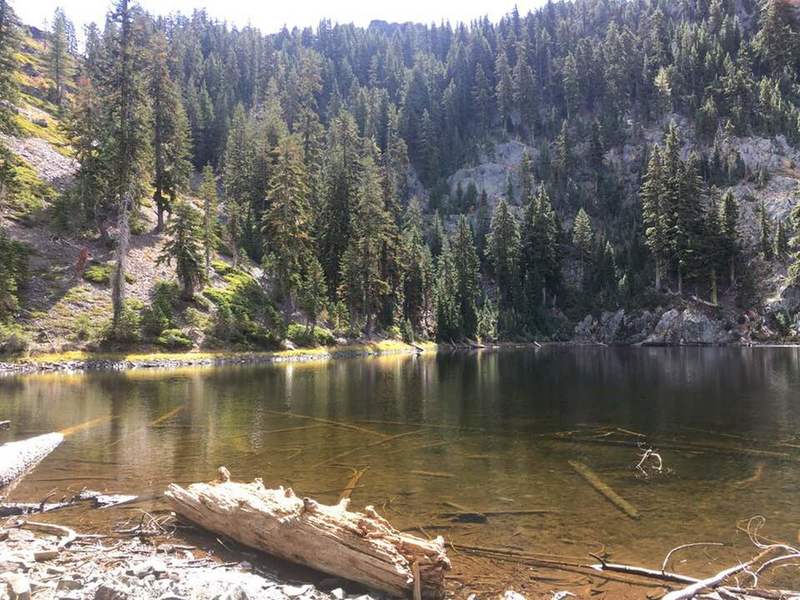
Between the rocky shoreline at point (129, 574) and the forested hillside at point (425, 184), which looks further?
the forested hillside at point (425, 184)

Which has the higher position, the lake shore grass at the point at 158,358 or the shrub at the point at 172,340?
the shrub at the point at 172,340

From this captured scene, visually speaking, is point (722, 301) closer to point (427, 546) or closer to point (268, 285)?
point (268, 285)

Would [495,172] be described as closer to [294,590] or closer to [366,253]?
[366,253]

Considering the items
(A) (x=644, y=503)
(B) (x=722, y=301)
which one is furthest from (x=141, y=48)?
(B) (x=722, y=301)

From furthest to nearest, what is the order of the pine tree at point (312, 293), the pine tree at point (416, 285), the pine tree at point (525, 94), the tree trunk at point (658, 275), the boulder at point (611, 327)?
1. the pine tree at point (525, 94)
2. the boulder at point (611, 327)
3. the tree trunk at point (658, 275)
4. the pine tree at point (416, 285)
5. the pine tree at point (312, 293)

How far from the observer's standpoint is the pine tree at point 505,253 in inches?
4281

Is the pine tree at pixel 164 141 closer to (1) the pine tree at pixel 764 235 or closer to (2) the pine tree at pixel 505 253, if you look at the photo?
(2) the pine tree at pixel 505 253

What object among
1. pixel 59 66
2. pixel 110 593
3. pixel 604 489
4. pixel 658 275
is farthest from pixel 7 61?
pixel 59 66

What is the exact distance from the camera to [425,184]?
153000 mm

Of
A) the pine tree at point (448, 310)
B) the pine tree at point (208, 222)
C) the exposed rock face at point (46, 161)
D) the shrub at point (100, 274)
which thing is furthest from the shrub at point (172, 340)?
the pine tree at point (448, 310)

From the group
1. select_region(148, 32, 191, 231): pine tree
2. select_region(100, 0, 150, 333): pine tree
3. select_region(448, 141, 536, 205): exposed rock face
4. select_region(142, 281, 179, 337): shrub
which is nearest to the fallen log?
select_region(142, 281, 179, 337): shrub

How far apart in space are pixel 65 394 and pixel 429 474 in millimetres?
24009

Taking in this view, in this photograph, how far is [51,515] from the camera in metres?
11.3

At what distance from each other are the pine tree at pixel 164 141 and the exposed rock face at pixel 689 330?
79.1 metres
